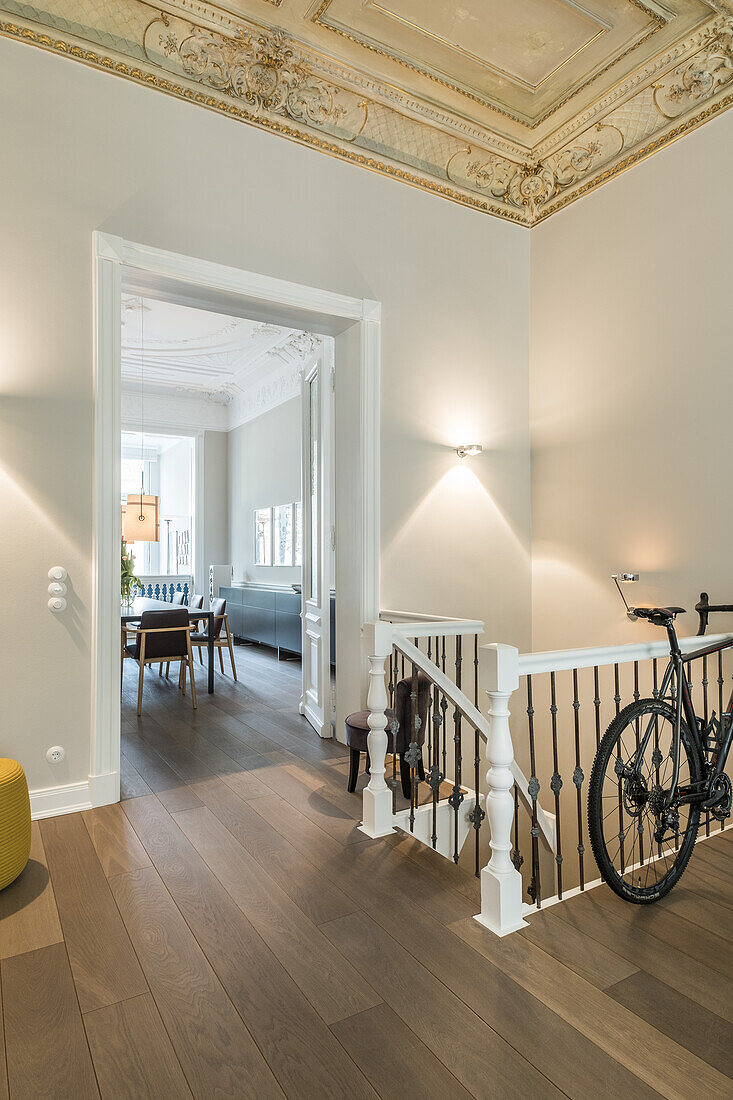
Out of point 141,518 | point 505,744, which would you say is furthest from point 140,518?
point 505,744

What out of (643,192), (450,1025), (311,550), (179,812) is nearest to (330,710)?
(311,550)

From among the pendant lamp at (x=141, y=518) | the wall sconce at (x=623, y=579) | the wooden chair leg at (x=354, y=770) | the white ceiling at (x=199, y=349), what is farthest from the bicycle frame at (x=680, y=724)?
the pendant lamp at (x=141, y=518)

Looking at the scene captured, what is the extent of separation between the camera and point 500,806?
2381mm

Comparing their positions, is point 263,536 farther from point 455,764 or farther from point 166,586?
point 455,764

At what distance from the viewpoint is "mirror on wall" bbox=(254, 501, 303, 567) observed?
9078 mm

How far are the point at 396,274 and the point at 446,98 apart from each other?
3.73ft

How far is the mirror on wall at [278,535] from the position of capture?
9078mm

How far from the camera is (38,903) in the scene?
98.2 inches

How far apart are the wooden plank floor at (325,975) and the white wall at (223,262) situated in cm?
101

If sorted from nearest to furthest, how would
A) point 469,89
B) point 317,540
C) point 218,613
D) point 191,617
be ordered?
1. point 469,89
2. point 317,540
3. point 191,617
4. point 218,613

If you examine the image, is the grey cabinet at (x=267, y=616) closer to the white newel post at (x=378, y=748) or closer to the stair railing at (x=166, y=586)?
the stair railing at (x=166, y=586)

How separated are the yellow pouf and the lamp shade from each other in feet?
18.4

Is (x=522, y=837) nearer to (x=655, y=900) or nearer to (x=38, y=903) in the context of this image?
(x=655, y=900)

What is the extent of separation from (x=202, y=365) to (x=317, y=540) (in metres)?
5.76
